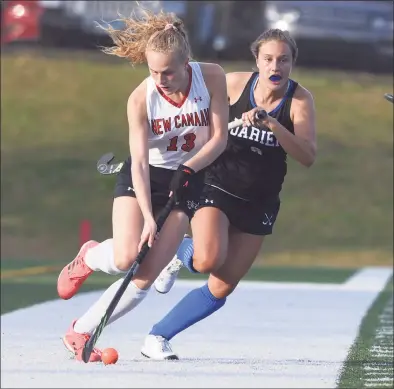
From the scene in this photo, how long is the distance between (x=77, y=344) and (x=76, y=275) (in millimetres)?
564

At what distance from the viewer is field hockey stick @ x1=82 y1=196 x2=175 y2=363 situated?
25.9 ft

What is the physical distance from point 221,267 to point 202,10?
1874 cm

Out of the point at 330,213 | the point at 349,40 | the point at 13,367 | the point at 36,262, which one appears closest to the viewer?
the point at 13,367

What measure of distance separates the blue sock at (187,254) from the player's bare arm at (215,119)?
1.03 m

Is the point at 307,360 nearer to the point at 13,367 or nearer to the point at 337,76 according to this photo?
the point at 13,367

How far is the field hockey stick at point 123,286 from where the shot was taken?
25.9 feet

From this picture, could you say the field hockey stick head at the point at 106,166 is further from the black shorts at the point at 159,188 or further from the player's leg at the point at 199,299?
the player's leg at the point at 199,299

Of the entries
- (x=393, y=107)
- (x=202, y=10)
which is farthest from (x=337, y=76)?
(x=202, y=10)

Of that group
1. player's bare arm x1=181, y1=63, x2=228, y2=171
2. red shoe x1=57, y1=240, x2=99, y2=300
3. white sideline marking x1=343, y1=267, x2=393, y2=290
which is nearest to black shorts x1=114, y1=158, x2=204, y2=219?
player's bare arm x1=181, y1=63, x2=228, y2=171

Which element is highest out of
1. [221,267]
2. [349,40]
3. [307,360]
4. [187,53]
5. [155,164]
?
[187,53]

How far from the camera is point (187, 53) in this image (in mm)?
7777

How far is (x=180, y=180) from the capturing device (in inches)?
311

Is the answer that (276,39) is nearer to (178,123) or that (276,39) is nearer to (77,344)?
(178,123)

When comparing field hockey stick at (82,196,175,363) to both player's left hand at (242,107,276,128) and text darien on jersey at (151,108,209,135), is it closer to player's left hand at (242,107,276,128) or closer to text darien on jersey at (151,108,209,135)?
text darien on jersey at (151,108,209,135)
